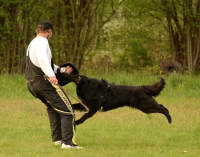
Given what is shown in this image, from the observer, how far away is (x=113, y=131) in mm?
8680

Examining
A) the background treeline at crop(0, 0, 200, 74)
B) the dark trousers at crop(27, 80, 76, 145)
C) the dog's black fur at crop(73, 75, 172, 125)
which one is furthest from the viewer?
the background treeline at crop(0, 0, 200, 74)

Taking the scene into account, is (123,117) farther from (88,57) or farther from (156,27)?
(156,27)

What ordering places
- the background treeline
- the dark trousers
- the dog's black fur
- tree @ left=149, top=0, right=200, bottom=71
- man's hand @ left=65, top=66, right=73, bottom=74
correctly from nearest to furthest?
the dark trousers → man's hand @ left=65, top=66, right=73, bottom=74 → the dog's black fur → the background treeline → tree @ left=149, top=0, right=200, bottom=71

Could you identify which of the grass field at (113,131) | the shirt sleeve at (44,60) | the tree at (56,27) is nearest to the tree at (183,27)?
the tree at (56,27)

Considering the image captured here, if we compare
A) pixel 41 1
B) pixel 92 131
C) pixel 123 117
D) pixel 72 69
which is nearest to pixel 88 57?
pixel 41 1

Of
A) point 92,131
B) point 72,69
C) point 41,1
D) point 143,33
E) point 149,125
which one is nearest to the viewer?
point 72,69

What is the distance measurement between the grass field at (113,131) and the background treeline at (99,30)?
470 cm

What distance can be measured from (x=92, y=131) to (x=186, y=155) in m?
2.52

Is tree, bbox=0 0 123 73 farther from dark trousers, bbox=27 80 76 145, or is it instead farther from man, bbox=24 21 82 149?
dark trousers, bbox=27 80 76 145

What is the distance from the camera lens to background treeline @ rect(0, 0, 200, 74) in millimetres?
16969

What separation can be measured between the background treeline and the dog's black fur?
9.16 m

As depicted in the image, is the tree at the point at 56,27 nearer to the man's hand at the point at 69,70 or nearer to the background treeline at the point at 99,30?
the background treeline at the point at 99,30

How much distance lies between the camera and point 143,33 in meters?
20.9

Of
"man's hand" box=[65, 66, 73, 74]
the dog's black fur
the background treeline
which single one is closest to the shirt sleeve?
"man's hand" box=[65, 66, 73, 74]
